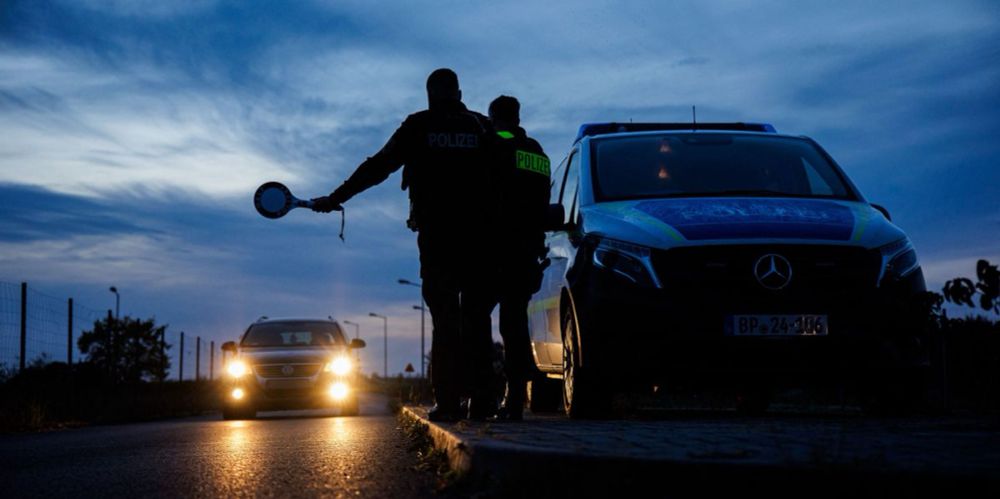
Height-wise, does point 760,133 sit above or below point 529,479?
above

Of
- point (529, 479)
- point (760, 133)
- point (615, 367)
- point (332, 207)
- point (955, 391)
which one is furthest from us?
point (955, 391)

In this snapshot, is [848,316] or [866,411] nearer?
[848,316]

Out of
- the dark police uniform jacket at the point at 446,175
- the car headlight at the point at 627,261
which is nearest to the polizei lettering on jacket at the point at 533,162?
the dark police uniform jacket at the point at 446,175

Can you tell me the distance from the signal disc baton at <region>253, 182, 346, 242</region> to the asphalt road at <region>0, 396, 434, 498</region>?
168cm

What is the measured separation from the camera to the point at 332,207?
7816mm

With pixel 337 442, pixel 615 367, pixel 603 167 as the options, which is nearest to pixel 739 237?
pixel 615 367

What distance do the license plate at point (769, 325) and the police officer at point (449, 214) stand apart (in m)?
1.64

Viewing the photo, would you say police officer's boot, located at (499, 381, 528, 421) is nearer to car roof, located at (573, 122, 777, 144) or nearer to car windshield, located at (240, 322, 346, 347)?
car roof, located at (573, 122, 777, 144)

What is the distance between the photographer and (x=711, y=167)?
8.24 meters

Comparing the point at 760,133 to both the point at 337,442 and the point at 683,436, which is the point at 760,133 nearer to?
the point at 337,442

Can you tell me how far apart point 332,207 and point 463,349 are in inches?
55.5

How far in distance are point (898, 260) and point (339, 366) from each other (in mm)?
12838

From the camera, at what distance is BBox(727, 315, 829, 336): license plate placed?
6676 millimetres

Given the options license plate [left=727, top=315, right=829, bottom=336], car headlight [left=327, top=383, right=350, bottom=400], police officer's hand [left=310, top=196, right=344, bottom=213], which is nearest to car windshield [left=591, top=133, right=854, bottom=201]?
license plate [left=727, top=315, right=829, bottom=336]
